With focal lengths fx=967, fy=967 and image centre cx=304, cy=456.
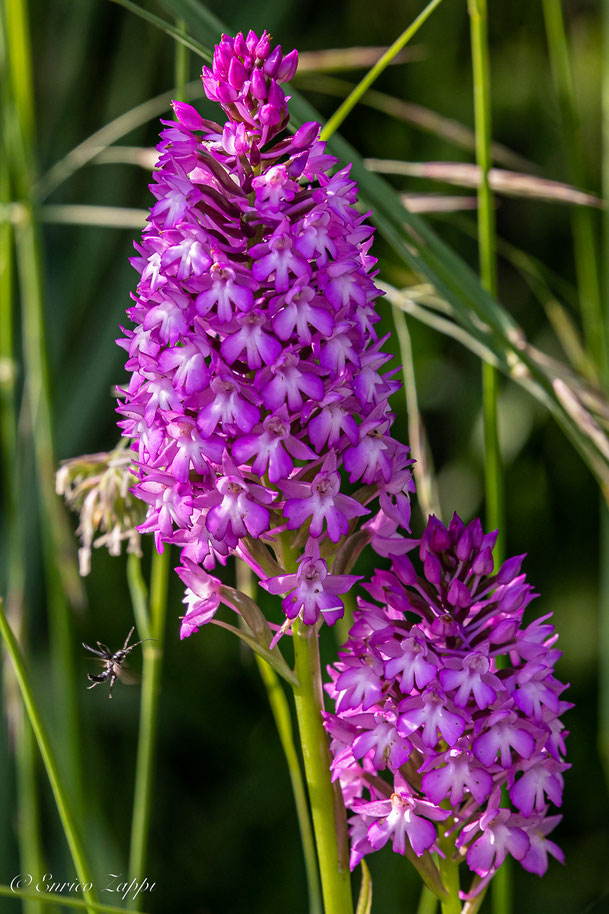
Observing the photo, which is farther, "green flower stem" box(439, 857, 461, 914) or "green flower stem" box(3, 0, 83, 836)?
"green flower stem" box(3, 0, 83, 836)

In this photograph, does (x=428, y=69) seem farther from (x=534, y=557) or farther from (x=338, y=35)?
(x=534, y=557)

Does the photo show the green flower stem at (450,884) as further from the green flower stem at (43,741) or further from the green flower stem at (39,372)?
the green flower stem at (39,372)

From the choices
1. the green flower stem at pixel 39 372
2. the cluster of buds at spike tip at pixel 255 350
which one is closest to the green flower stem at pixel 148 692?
the green flower stem at pixel 39 372

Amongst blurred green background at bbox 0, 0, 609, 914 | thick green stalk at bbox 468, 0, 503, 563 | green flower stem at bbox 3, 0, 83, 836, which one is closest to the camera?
thick green stalk at bbox 468, 0, 503, 563

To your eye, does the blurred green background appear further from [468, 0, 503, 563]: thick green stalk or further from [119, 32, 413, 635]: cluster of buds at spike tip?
[119, 32, 413, 635]: cluster of buds at spike tip

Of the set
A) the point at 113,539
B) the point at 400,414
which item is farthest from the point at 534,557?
the point at 113,539

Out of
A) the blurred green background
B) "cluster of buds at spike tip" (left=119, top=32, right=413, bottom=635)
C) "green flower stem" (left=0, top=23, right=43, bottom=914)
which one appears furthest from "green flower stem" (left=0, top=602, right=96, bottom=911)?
the blurred green background
